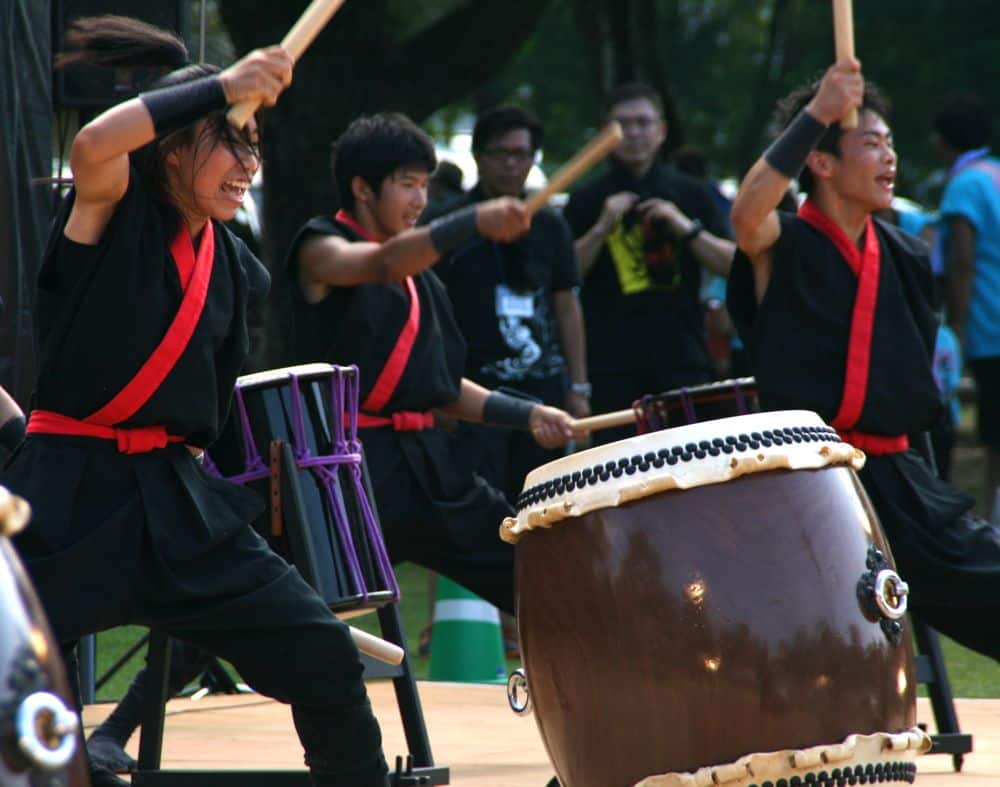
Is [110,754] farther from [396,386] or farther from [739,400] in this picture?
[739,400]

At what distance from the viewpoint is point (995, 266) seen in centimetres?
823

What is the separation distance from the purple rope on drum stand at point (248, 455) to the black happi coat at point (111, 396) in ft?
2.12

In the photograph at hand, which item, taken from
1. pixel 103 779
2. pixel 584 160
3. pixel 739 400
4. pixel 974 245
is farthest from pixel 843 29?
pixel 974 245

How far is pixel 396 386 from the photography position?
16.0 feet

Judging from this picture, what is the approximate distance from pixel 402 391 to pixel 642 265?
269cm

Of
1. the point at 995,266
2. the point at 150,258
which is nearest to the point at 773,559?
the point at 150,258

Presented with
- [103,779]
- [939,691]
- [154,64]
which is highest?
[154,64]

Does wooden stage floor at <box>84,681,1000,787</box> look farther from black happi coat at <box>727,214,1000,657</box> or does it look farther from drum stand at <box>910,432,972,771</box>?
black happi coat at <box>727,214,1000,657</box>

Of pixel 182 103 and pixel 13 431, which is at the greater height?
pixel 182 103

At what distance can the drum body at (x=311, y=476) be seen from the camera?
413 centimetres

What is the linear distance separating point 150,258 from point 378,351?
1533 mm

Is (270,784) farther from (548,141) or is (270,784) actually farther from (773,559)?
(548,141)

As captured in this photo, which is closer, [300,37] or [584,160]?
[300,37]

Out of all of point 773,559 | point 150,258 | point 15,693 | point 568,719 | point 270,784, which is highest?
point 150,258
